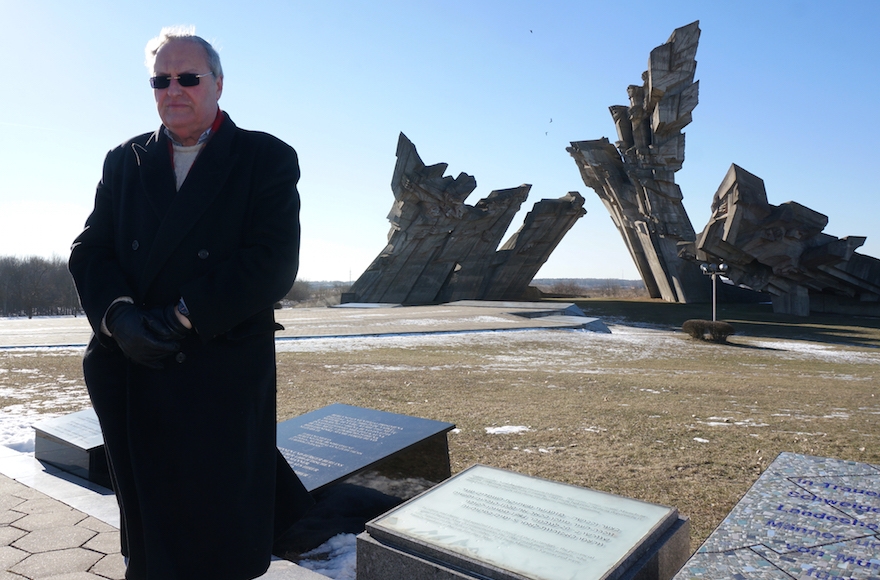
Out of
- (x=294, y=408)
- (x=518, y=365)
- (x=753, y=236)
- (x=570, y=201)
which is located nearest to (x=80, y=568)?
(x=294, y=408)

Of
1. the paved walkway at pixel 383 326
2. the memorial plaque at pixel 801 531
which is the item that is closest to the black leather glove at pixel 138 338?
the memorial plaque at pixel 801 531

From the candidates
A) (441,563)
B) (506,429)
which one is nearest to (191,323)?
(441,563)

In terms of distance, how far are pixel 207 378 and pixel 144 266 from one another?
412 mm

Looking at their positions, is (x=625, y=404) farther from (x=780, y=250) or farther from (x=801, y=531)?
(x=780, y=250)

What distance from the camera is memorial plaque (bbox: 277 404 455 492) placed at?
3.18 m

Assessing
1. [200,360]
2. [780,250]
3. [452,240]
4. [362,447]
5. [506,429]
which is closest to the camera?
→ [200,360]

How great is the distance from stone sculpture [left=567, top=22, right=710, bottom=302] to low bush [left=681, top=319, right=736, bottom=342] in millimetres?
10706

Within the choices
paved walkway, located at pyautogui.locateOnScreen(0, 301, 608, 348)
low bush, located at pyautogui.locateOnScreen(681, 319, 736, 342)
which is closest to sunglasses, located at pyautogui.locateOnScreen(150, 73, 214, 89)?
paved walkway, located at pyautogui.locateOnScreen(0, 301, 608, 348)

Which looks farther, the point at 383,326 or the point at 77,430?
the point at 383,326

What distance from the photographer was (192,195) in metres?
1.87

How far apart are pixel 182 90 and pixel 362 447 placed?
2192 millimetres

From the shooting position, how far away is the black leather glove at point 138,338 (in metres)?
1.68

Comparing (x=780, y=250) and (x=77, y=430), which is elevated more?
(x=780, y=250)

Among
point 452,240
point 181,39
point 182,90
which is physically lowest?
point 182,90
